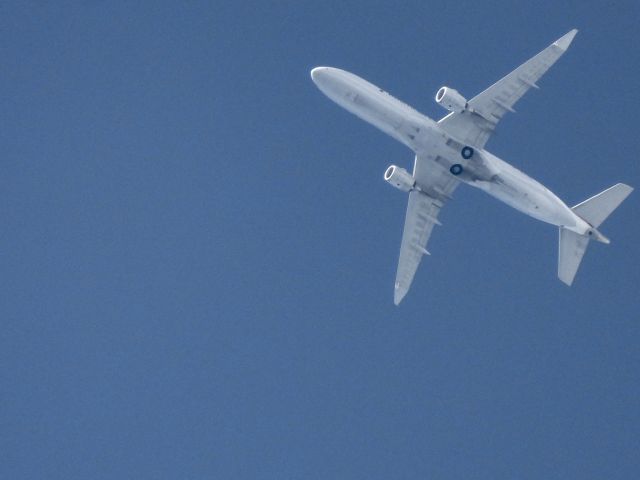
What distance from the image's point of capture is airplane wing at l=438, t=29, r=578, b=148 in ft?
279

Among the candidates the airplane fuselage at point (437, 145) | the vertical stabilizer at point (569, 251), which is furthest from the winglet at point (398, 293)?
the vertical stabilizer at point (569, 251)

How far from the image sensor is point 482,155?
3366 inches

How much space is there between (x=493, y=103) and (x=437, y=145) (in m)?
7.59

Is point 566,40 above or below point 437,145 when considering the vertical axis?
above

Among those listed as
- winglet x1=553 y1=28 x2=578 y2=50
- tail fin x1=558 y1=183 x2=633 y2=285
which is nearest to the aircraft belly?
tail fin x1=558 y1=183 x2=633 y2=285

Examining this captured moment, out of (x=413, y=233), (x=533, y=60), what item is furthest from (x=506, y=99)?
(x=413, y=233)

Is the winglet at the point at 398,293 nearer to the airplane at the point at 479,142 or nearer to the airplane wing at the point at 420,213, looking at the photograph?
the airplane wing at the point at 420,213

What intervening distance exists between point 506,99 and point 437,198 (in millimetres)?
13049

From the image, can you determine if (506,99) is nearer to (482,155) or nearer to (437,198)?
(482,155)

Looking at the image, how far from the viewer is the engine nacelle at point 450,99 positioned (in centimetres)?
8456

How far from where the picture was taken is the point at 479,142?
87375 mm

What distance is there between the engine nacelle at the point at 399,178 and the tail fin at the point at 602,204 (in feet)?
57.2

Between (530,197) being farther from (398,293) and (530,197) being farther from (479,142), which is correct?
(398,293)

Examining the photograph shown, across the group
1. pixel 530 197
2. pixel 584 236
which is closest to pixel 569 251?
pixel 584 236
